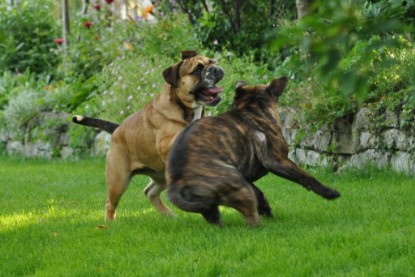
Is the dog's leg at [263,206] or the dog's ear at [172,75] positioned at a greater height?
the dog's ear at [172,75]

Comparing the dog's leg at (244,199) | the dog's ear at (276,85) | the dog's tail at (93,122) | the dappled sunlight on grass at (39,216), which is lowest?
the dappled sunlight on grass at (39,216)

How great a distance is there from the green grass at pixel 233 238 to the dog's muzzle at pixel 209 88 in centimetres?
110

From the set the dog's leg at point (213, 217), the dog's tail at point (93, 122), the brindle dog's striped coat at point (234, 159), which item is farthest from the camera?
Answer: the dog's tail at point (93, 122)

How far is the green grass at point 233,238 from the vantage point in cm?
480

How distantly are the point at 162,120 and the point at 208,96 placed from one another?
0.50 metres

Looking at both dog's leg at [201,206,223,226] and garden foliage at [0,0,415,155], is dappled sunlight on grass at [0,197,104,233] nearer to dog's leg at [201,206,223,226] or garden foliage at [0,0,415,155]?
garden foliage at [0,0,415,155]

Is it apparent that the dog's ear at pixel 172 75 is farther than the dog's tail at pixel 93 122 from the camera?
No

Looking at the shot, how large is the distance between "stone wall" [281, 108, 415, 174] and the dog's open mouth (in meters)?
2.55

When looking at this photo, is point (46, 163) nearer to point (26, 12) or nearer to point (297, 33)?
point (26, 12)

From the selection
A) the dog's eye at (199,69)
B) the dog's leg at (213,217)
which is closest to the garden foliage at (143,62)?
the dog's eye at (199,69)

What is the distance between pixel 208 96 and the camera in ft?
23.9

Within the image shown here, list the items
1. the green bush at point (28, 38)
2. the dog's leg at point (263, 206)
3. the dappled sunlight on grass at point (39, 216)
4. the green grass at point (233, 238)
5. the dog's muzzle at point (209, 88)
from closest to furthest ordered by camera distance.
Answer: the green grass at point (233, 238) < the dog's leg at point (263, 206) < the dog's muzzle at point (209, 88) < the dappled sunlight on grass at point (39, 216) < the green bush at point (28, 38)

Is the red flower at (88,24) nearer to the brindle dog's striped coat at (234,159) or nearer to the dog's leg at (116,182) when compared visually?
the dog's leg at (116,182)

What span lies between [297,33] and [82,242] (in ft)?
14.4
